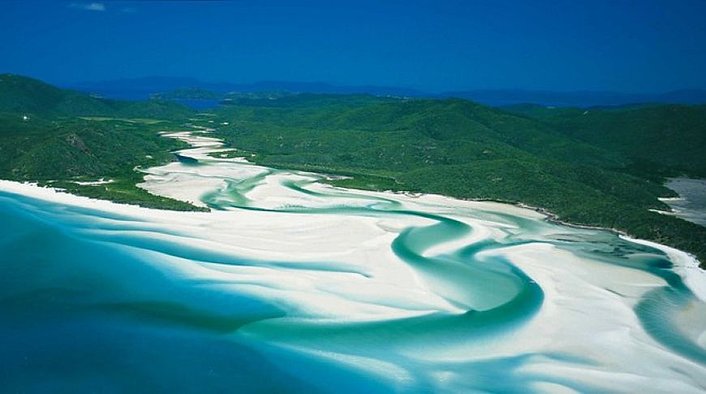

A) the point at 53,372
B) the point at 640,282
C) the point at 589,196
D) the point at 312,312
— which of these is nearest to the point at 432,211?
the point at 589,196

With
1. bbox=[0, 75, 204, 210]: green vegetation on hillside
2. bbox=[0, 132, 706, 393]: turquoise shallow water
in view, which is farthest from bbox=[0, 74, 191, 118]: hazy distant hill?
bbox=[0, 132, 706, 393]: turquoise shallow water

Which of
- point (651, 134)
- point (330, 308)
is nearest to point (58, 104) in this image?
point (330, 308)

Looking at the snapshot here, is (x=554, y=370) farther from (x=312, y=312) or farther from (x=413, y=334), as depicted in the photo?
(x=312, y=312)

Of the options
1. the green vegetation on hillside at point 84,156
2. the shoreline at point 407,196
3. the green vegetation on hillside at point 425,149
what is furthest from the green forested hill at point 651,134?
the green vegetation on hillside at point 84,156

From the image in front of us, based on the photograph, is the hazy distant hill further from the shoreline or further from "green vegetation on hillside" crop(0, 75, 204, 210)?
the shoreline

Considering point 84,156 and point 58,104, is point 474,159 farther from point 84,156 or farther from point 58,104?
point 58,104

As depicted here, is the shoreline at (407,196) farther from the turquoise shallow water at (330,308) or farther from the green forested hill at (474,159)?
the turquoise shallow water at (330,308)
